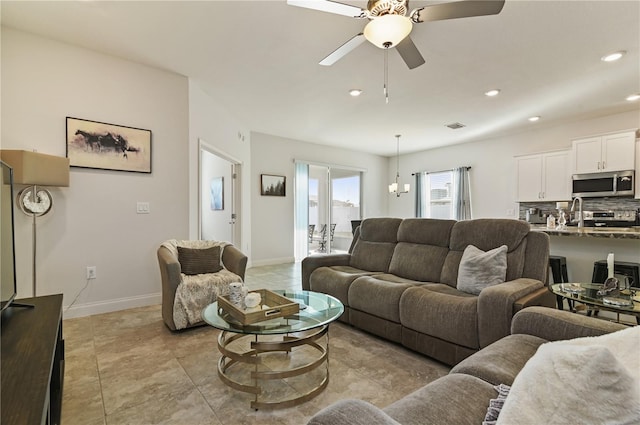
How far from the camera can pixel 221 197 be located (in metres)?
6.47

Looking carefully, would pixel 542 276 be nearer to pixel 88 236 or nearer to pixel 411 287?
pixel 411 287

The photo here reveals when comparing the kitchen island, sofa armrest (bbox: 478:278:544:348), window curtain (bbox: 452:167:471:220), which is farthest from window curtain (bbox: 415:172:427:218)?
sofa armrest (bbox: 478:278:544:348)

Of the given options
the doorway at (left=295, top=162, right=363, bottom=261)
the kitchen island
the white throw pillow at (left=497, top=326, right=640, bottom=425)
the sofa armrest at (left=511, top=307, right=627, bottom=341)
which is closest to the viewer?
the white throw pillow at (left=497, top=326, right=640, bottom=425)

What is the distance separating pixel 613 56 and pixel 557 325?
3325mm

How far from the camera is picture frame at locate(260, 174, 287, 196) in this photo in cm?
618

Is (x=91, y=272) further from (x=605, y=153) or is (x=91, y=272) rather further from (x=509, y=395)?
(x=605, y=153)

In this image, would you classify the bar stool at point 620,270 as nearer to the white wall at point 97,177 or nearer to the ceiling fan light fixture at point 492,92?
the ceiling fan light fixture at point 492,92

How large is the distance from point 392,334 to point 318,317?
0.85m

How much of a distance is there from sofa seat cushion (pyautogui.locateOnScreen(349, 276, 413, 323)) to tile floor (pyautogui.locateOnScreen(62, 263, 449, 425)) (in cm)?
26

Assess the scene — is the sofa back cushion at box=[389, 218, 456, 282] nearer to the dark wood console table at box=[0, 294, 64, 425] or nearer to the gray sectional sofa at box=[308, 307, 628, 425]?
the gray sectional sofa at box=[308, 307, 628, 425]

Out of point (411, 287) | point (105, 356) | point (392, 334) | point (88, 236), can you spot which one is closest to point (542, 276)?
point (411, 287)

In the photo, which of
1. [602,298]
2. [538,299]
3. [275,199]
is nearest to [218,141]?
[275,199]

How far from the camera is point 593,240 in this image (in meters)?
3.04

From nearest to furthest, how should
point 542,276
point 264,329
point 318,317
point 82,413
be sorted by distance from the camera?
point 82,413, point 264,329, point 318,317, point 542,276
